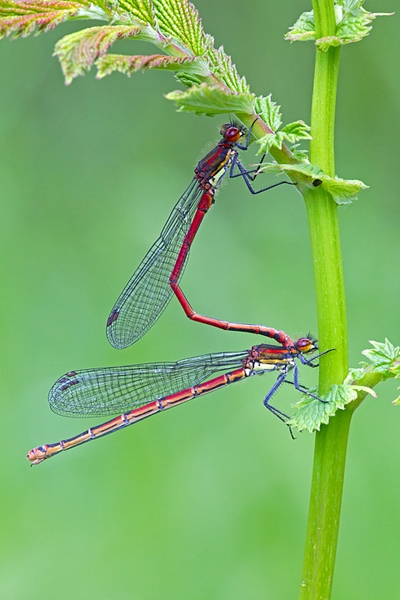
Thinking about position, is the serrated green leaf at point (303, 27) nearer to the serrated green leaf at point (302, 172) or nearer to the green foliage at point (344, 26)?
the green foliage at point (344, 26)

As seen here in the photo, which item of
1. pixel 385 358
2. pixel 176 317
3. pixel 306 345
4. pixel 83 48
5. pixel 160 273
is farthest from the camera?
pixel 176 317

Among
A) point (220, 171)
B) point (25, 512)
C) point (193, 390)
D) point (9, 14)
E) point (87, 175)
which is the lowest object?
point (25, 512)

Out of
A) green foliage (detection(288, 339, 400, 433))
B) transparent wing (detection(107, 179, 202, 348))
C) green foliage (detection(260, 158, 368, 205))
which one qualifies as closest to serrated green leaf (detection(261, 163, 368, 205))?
green foliage (detection(260, 158, 368, 205))

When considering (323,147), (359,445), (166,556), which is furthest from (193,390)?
(323,147)

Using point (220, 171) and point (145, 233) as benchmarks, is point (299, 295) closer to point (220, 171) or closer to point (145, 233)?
point (145, 233)

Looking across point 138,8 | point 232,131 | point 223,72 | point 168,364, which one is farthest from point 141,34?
point 168,364

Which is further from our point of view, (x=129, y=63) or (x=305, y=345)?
(x=305, y=345)

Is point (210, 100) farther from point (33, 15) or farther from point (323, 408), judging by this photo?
point (323, 408)

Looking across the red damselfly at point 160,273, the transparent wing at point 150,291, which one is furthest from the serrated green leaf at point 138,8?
the transparent wing at point 150,291
